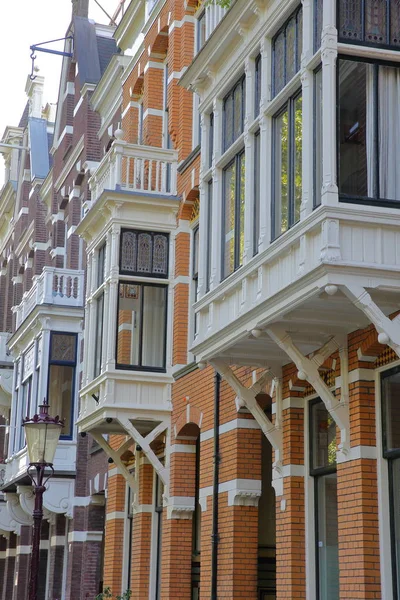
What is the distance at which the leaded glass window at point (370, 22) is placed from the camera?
452 inches

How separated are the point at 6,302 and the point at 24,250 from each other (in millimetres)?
3528

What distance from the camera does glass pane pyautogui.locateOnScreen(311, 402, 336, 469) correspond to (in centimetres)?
1372

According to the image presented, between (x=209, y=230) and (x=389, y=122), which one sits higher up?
(x=209, y=230)

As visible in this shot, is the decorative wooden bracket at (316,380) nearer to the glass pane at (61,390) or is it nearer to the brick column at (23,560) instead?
the glass pane at (61,390)

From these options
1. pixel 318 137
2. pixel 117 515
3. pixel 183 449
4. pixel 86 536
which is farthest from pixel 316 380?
pixel 86 536

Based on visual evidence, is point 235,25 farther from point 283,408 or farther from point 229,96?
point 283,408

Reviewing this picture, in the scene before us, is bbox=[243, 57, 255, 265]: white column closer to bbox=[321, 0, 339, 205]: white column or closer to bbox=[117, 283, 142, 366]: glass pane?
bbox=[321, 0, 339, 205]: white column

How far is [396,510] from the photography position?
476 inches

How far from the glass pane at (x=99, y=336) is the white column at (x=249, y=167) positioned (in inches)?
291

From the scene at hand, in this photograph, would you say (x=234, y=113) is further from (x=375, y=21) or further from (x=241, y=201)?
(x=375, y=21)

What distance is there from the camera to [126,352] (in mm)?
20562

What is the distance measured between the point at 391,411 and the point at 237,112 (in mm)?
4880

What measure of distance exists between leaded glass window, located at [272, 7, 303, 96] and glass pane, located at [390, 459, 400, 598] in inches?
186

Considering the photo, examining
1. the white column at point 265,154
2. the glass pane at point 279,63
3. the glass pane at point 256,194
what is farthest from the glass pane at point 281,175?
the glass pane at point 256,194
